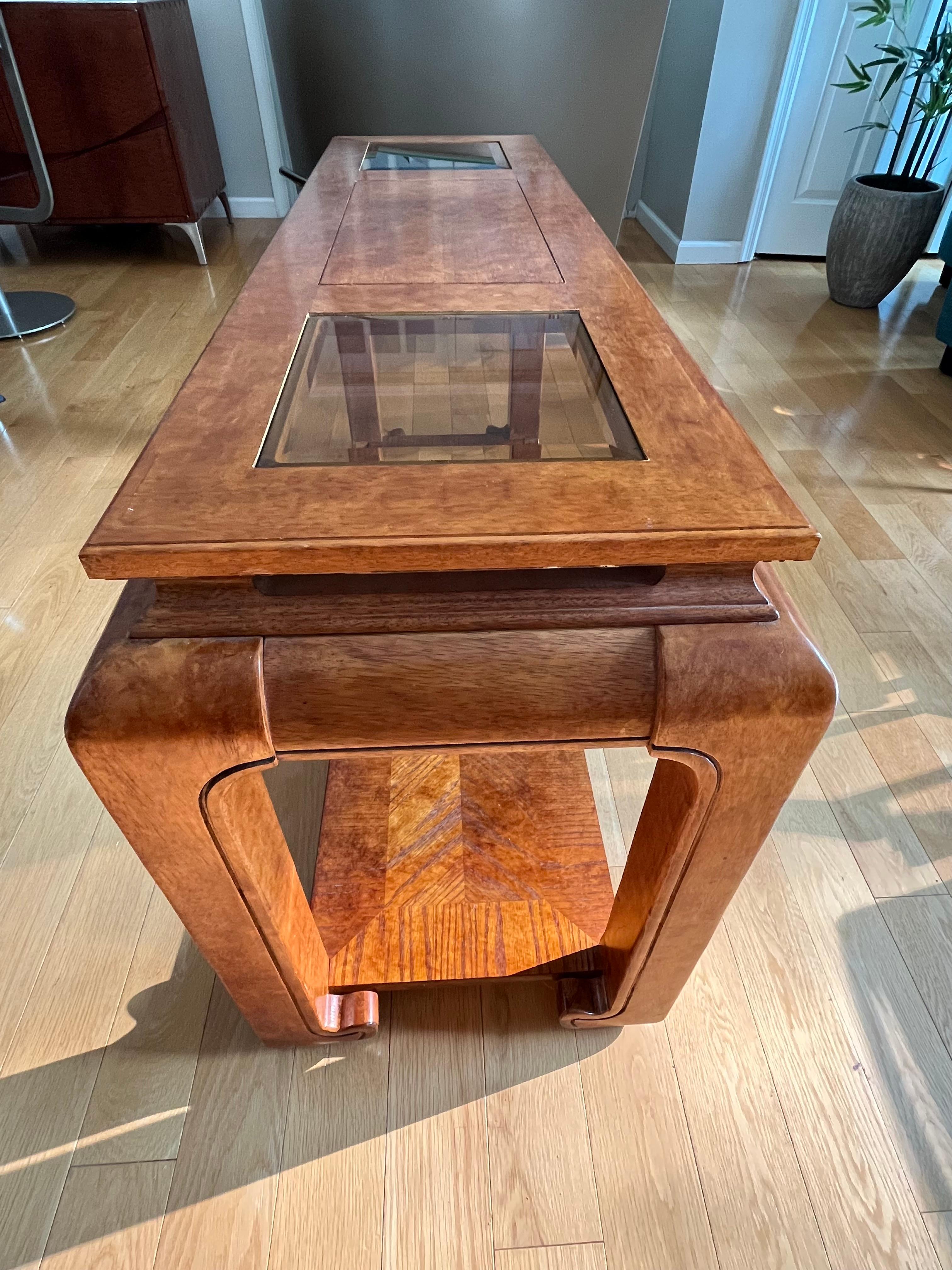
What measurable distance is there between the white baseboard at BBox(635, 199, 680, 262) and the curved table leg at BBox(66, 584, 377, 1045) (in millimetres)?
2646

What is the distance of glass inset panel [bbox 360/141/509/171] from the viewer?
4.00 feet

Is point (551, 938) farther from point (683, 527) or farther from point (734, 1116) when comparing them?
point (683, 527)

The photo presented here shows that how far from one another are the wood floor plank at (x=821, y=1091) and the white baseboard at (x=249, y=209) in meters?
2.98

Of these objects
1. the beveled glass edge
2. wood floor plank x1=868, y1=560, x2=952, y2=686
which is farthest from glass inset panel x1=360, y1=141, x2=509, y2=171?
wood floor plank x1=868, y1=560, x2=952, y2=686

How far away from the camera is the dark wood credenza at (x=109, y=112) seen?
1.97 metres

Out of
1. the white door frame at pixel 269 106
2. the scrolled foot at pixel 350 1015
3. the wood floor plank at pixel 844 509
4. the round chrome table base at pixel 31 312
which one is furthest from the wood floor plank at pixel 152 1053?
the white door frame at pixel 269 106

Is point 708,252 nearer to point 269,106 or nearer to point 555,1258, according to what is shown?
point 269,106

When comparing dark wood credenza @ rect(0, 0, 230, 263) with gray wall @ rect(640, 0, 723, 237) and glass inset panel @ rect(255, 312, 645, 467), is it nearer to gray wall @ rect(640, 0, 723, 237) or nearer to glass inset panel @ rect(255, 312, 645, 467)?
gray wall @ rect(640, 0, 723, 237)

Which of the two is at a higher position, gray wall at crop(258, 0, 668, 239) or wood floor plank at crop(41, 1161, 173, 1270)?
gray wall at crop(258, 0, 668, 239)

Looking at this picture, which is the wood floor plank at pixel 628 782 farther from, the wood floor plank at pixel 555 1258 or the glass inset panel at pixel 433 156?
the glass inset panel at pixel 433 156

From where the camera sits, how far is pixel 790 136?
7.73 feet

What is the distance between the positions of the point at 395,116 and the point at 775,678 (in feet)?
→ 6.05

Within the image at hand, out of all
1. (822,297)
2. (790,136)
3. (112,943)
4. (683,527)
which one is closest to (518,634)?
(683,527)

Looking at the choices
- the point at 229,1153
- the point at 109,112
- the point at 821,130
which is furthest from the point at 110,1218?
the point at 821,130
